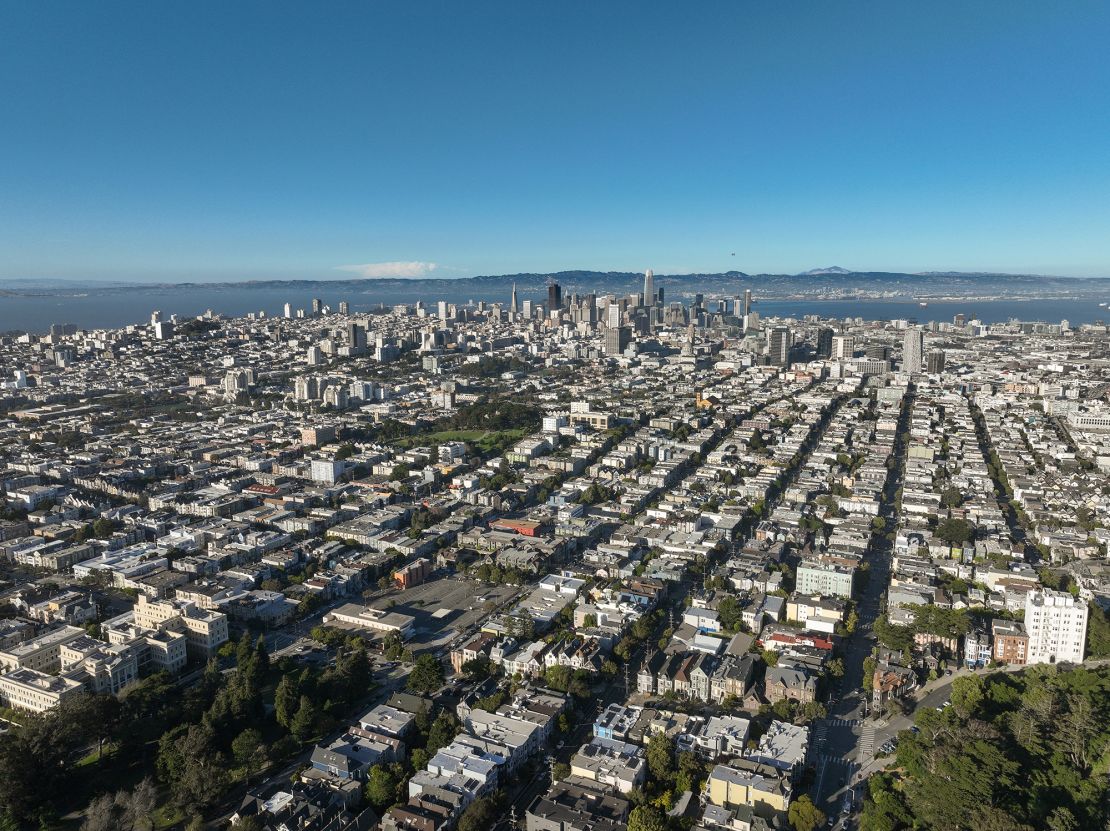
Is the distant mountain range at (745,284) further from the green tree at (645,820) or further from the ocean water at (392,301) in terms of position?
the green tree at (645,820)

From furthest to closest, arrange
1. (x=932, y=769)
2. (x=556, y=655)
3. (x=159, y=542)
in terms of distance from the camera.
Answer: (x=159, y=542) < (x=556, y=655) < (x=932, y=769)

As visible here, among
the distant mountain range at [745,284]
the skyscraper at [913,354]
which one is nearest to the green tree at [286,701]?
the skyscraper at [913,354]

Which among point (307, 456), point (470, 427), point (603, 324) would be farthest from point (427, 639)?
point (603, 324)

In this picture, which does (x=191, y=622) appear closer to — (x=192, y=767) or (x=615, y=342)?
(x=192, y=767)

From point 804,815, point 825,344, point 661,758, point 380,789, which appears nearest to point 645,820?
point 661,758

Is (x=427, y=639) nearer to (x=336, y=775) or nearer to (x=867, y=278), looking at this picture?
(x=336, y=775)
